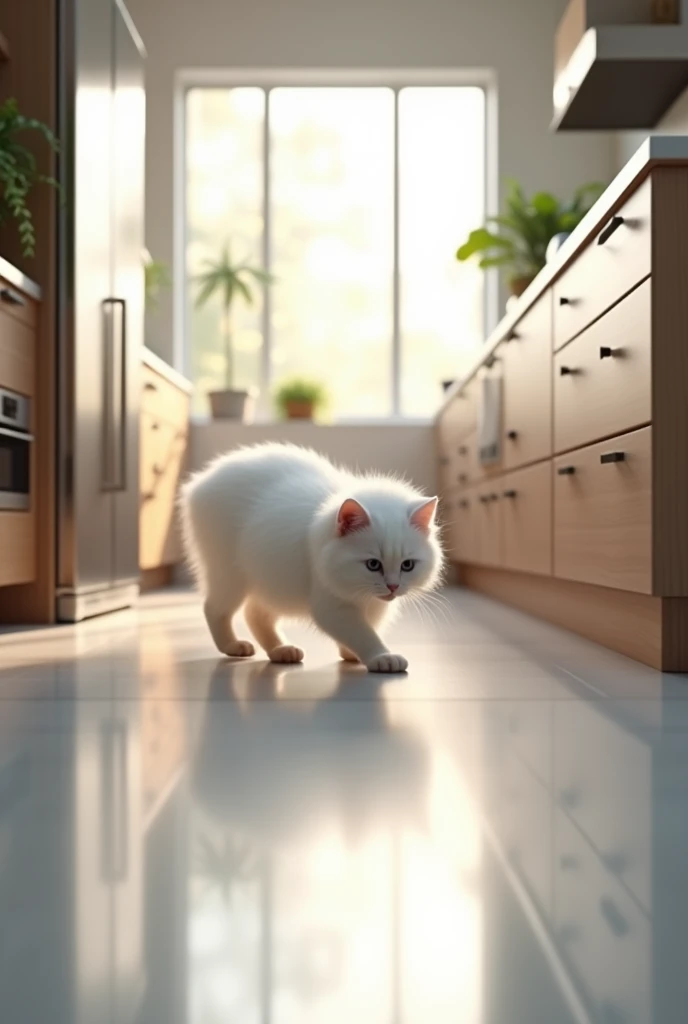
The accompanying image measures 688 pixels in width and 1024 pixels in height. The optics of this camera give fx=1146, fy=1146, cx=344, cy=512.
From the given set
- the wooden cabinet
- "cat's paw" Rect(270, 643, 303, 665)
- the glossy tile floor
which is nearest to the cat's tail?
"cat's paw" Rect(270, 643, 303, 665)

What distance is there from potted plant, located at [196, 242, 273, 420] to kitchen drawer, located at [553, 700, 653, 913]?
514 cm

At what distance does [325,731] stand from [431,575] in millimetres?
715

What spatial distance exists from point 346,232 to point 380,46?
1119 millimetres

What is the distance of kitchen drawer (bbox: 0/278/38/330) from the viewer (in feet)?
10.2

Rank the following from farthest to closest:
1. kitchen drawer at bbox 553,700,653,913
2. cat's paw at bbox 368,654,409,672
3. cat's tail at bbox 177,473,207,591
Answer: cat's tail at bbox 177,473,207,591 → cat's paw at bbox 368,654,409,672 → kitchen drawer at bbox 553,700,653,913

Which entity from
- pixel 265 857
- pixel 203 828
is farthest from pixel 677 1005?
pixel 203 828

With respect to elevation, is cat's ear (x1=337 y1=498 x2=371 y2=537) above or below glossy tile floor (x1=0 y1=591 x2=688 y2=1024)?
above

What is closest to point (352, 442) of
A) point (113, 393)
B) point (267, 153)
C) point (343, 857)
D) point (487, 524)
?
point (267, 153)

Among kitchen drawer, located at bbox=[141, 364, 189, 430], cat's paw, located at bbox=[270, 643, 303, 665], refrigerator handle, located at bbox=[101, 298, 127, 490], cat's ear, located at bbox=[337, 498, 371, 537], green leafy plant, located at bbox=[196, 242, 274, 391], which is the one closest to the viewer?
cat's ear, located at bbox=[337, 498, 371, 537]

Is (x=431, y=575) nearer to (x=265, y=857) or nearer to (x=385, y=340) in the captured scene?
(x=265, y=857)

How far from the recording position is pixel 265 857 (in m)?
0.96

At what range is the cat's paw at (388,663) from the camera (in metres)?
2.24

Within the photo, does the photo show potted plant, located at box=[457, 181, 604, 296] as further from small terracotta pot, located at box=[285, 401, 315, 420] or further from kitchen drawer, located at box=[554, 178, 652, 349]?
kitchen drawer, located at box=[554, 178, 652, 349]

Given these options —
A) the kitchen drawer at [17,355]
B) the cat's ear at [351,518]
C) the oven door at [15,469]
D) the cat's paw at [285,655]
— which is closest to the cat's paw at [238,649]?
the cat's paw at [285,655]
